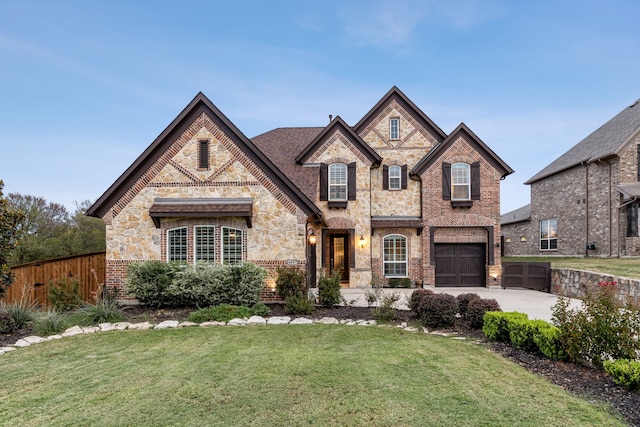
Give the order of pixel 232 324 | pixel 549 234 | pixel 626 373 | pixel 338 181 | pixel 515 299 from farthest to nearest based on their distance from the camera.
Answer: pixel 549 234, pixel 338 181, pixel 515 299, pixel 232 324, pixel 626 373

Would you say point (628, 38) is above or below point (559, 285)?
above

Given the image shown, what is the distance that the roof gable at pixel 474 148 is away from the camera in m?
15.7

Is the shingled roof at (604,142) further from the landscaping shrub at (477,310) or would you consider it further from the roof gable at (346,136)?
the landscaping shrub at (477,310)

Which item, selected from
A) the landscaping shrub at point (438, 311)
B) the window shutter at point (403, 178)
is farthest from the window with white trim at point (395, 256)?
the landscaping shrub at point (438, 311)

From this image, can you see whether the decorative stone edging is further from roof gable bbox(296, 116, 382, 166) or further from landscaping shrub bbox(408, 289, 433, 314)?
roof gable bbox(296, 116, 382, 166)

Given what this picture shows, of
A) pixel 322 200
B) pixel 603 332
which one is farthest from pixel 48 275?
pixel 603 332

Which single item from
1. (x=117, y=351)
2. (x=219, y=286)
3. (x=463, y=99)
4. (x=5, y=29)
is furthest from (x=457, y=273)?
(x=5, y=29)

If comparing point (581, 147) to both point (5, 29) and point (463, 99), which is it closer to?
point (463, 99)

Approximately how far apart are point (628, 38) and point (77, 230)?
33786mm

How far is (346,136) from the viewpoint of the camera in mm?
15406

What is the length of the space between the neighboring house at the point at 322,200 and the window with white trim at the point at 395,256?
0.16 ft

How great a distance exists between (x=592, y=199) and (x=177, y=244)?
73.0ft

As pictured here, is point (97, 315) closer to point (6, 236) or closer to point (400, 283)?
point (6, 236)

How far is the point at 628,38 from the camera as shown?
702 inches
